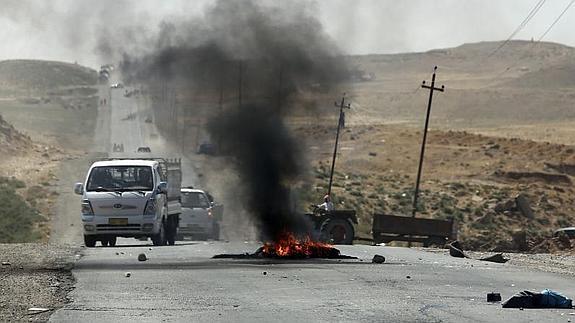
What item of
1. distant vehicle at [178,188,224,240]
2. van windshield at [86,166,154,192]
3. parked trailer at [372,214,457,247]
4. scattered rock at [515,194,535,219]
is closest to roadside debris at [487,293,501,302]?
van windshield at [86,166,154,192]

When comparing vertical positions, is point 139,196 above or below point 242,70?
below

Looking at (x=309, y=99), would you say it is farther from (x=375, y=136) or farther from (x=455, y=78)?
(x=455, y=78)

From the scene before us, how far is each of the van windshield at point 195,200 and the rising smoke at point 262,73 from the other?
1373 millimetres

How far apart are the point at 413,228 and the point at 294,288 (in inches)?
826

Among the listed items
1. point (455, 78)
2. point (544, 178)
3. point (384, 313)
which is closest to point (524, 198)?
point (544, 178)

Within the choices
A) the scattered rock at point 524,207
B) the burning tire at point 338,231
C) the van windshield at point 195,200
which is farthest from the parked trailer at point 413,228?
the scattered rock at point 524,207

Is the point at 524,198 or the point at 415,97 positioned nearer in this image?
the point at 524,198

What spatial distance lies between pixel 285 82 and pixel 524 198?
93.9 feet

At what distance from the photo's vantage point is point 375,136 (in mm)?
111062

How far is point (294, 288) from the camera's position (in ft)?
56.8

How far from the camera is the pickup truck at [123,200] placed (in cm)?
2816

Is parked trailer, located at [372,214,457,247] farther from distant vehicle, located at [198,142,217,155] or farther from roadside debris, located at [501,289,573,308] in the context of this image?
distant vehicle, located at [198,142,217,155]

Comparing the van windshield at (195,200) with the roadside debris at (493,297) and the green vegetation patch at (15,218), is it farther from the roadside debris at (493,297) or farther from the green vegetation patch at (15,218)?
the roadside debris at (493,297)

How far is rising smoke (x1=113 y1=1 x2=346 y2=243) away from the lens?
38.9 metres
